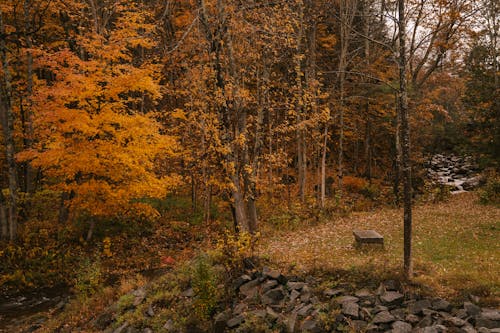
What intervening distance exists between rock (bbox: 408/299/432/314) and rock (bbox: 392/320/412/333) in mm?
485

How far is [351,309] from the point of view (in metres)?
8.03

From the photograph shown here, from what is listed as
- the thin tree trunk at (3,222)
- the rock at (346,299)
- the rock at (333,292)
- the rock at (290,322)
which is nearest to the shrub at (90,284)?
the thin tree trunk at (3,222)

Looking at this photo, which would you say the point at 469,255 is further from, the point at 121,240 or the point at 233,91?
the point at 121,240

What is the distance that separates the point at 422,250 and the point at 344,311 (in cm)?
481

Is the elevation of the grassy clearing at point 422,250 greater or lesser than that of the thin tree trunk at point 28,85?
lesser

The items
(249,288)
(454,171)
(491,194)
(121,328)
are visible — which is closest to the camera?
(249,288)

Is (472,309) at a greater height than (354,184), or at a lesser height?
lesser

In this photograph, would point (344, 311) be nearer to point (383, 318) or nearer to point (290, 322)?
point (383, 318)

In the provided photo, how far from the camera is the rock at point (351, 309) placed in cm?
790

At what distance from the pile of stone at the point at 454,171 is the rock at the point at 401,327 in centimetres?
2235

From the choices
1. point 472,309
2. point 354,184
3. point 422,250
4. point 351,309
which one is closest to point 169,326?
point 351,309

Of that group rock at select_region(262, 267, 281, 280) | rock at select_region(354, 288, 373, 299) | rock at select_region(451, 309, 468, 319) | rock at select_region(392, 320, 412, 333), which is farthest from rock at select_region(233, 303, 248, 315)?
rock at select_region(451, 309, 468, 319)

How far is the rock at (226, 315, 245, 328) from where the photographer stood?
29.5 ft

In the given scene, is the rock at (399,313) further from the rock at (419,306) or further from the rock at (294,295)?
the rock at (294,295)
